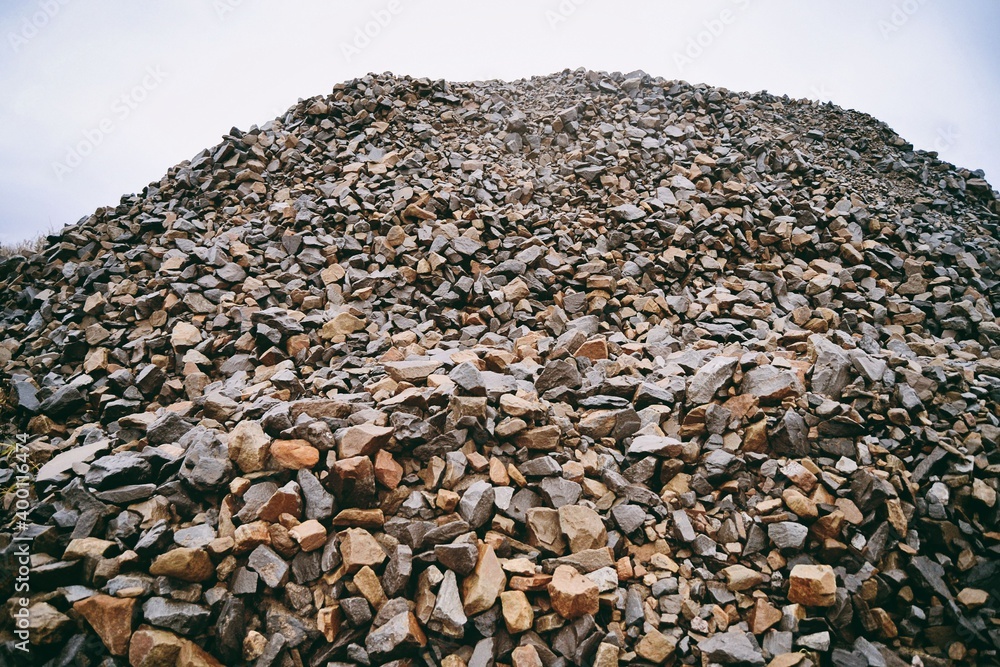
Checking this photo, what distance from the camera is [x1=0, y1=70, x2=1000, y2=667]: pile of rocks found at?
2.85 meters

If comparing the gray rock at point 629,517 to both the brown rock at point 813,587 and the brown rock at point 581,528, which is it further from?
the brown rock at point 813,587

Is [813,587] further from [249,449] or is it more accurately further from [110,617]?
[110,617]

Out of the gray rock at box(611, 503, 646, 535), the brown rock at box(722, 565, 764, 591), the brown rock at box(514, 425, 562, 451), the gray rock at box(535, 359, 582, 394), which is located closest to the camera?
the brown rock at box(722, 565, 764, 591)

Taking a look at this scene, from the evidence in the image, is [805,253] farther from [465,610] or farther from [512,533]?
[465,610]

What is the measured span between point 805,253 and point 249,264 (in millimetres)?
10024

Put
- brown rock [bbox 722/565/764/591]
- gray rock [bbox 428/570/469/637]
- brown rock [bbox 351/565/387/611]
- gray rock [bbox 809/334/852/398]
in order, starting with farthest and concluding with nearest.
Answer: gray rock [bbox 809/334/852/398], brown rock [bbox 722/565/764/591], brown rock [bbox 351/565/387/611], gray rock [bbox 428/570/469/637]

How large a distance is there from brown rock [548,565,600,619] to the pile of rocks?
4cm

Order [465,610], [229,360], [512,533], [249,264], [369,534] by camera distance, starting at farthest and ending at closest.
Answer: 1. [249,264]
2. [229,360]
3. [512,533]
4. [369,534]
5. [465,610]

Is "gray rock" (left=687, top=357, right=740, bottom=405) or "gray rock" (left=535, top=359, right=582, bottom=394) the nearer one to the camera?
"gray rock" (left=687, top=357, right=740, bottom=405)

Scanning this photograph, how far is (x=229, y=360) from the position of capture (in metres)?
5.89

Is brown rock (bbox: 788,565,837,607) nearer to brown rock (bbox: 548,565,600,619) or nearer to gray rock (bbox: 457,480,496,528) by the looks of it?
brown rock (bbox: 548,565,600,619)

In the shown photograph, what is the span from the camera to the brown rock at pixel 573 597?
9.30ft

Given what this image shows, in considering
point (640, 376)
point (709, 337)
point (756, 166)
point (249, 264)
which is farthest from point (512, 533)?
point (756, 166)

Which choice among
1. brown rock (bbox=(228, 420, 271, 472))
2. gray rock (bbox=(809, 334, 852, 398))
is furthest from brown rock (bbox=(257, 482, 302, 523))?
gray rock (bbox=(809, 334, 852, 398))
